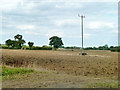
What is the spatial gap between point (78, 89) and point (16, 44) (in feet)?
117

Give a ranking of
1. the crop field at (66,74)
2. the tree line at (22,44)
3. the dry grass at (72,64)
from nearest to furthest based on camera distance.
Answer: the crop field at (66,74) → the dry grass at (72,64) → the tree line at (22,44)

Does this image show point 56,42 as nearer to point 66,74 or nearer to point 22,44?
point 22,44

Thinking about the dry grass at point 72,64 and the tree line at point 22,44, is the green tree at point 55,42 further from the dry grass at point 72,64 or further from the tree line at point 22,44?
the dry grass at point 72,64

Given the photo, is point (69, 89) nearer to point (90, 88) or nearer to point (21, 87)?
point (90, 88)

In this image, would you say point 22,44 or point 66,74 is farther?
point 22,44

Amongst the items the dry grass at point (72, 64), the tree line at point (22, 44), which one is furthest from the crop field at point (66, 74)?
the tree line at point (22, 44)

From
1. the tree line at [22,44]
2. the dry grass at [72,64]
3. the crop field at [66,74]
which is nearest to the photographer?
the crop field at [66,74]

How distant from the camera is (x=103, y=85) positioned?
709cm

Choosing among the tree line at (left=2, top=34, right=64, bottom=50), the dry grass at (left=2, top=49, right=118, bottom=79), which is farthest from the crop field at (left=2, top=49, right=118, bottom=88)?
the tree line at (left=2, top=34, right=64, bottom=50)

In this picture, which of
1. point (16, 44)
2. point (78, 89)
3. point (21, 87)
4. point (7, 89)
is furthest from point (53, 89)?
point (16, 44)

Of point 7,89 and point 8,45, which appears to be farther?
point 8,45

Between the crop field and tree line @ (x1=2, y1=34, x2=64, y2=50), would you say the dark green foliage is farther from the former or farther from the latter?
the crop field

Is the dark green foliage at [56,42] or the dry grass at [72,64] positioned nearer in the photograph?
the dry grass at [72,64]

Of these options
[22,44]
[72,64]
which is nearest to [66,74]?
[72,64]
